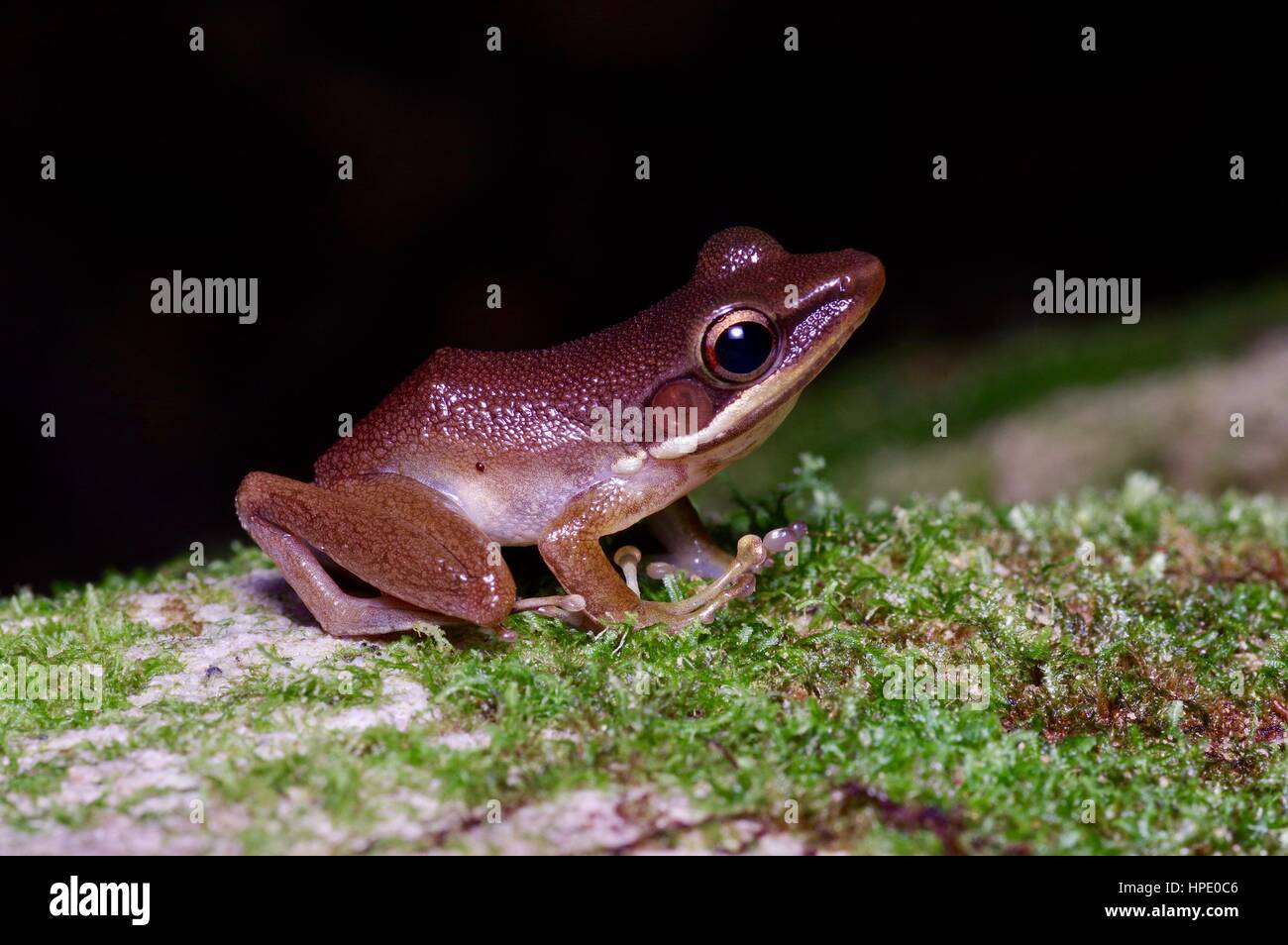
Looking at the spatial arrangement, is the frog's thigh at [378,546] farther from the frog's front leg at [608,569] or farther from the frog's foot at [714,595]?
the frog's foot at [714,595]

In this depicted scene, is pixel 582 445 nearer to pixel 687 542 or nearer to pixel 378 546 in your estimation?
pixel 687 542

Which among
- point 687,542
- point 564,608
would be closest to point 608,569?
point 564,608

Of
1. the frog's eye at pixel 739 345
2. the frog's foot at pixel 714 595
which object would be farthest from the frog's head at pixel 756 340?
the frog's foot at pixel 714 595

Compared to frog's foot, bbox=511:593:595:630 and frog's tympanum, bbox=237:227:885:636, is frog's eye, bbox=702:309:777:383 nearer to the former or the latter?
frog's tympanum, bbox=237:227:885:636

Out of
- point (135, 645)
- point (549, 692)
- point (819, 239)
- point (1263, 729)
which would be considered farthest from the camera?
point (819, 239)

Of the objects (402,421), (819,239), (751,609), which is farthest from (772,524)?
(819,239)

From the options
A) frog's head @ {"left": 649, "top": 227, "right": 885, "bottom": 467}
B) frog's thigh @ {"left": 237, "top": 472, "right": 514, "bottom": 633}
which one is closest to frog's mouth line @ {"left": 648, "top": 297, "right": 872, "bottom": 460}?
frog's head @ {"left": 649, "top": 227, "right": 885, "bottom": 467}
